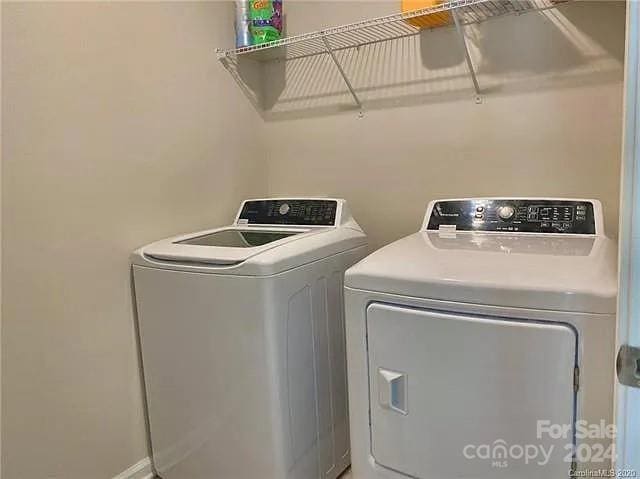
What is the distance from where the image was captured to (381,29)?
197 centimetres

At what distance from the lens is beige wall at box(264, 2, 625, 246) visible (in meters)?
1.68

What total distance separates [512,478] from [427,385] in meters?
0.28

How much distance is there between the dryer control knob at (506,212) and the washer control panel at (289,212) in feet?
1.97

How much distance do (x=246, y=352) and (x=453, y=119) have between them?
1.15 meters

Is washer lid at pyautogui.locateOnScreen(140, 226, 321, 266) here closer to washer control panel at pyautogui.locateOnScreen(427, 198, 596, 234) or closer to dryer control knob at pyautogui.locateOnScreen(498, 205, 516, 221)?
washer control panel at pyautogui.locateOnScreen(427, 198, 596, 234)

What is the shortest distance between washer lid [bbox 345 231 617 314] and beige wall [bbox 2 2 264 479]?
0.90m

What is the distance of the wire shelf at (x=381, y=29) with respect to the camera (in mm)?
1691

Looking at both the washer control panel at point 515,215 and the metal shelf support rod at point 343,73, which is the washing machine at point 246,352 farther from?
the metal shelf support rod at point 343,73

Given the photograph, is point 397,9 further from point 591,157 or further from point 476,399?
point 476,399

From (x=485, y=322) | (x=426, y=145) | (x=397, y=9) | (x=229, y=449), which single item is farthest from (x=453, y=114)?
(x=229, y=449)

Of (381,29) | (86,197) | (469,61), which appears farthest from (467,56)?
(86,197)

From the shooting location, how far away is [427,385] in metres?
1.23

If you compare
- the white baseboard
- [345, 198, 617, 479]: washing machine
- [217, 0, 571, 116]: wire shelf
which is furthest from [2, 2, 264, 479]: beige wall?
Result: [345, 198, 617, 479]: washing machine

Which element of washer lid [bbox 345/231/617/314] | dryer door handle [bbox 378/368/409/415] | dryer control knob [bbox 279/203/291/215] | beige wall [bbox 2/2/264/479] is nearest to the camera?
washer lid [bbox 345/231/617/314]
